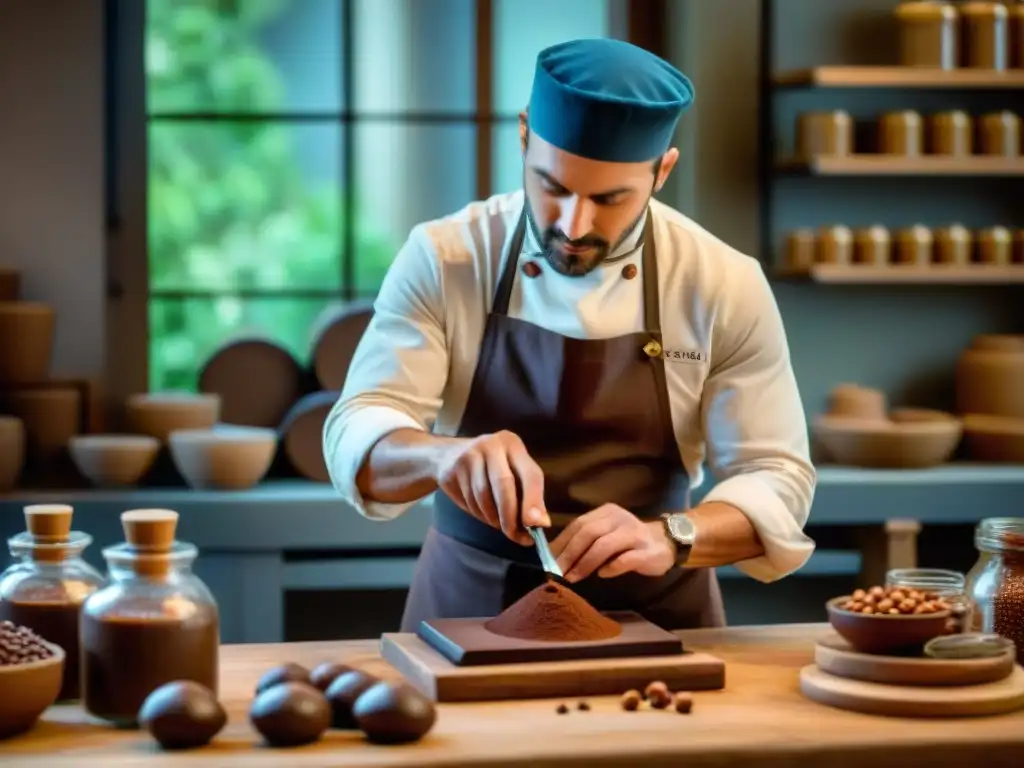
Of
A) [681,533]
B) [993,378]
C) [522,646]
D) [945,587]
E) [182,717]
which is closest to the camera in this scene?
[182,717]

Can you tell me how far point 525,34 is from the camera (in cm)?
474

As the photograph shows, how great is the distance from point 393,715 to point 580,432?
3.31 ft

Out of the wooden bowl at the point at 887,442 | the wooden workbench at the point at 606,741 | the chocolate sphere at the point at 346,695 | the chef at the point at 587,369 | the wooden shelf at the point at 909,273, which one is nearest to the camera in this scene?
the wooden workbench at the point at 606,741

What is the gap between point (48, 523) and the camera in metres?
1.94

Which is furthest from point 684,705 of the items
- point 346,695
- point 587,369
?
point 587,369

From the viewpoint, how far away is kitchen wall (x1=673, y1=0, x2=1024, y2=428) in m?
4.61

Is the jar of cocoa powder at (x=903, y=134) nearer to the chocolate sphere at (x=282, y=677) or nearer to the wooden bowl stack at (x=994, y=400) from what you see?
the wooden bowl stack at (x=994, y=400)

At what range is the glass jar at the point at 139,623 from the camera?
1.82 metres

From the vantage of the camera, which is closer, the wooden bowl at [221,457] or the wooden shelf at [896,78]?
the wooden bowl at [221,457]

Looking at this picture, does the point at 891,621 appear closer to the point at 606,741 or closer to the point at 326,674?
the point at 606,741

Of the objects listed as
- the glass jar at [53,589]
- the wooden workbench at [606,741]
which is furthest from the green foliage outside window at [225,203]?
the wooden workbench at [606,741]

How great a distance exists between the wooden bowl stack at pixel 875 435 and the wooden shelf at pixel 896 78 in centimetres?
85

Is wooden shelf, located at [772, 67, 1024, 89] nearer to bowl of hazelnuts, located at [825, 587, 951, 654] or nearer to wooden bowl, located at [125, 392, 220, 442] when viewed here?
wooden bowl, located at [125, 392, 220, 442]

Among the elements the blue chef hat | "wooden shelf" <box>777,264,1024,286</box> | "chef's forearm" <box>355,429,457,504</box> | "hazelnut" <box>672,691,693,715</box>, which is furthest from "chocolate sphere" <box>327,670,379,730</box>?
"wooden shelf" <box>777,264,1024,286</box>
